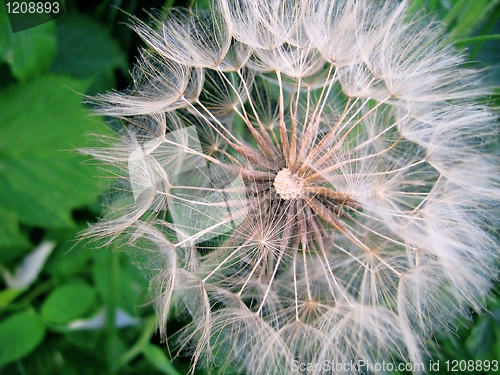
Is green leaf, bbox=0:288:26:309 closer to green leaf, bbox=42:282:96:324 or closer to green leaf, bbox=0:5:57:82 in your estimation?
green leaf, bbox=42:282:96:324

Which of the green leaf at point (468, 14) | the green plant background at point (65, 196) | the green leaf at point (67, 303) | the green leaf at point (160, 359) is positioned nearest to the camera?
the green leaf at point (468, 14)

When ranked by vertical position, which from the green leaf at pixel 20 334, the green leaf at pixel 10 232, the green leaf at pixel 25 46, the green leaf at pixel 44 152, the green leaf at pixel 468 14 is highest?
the green leaf at pixel 468 14

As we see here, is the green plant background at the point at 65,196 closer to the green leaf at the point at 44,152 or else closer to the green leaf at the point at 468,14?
the green leaf at the point at 44,152

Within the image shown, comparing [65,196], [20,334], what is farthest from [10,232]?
[20,334]

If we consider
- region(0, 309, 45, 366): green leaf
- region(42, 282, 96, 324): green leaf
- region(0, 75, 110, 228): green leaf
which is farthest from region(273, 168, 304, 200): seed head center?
region(0, 309, 45, 366): green leaf

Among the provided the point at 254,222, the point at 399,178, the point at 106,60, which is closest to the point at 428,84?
the point at 399,178

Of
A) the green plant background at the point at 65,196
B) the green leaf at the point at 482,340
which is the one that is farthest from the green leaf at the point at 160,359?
the green leaf at the point at 482,340
